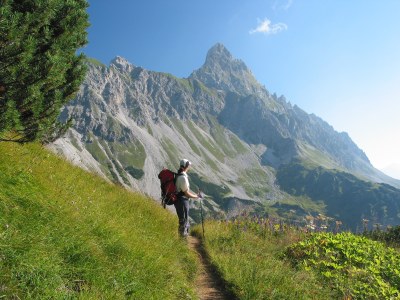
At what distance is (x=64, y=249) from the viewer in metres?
5.48

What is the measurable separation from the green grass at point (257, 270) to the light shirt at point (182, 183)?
2.42 m

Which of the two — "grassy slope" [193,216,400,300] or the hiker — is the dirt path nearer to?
"grassy slope" [193,216,400,300]

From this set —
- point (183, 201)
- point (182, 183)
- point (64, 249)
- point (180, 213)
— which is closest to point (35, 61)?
point (64, 249)

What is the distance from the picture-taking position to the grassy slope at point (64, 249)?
4430mm

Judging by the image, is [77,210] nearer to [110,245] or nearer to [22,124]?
[110,245]

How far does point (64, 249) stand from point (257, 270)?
17.8 feet

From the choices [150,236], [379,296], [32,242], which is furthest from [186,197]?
[32,242]

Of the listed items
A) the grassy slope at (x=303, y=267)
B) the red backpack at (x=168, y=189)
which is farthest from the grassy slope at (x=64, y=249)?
the red backpack at (x=168, y=189)

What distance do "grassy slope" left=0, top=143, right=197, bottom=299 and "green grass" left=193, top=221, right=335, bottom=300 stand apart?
1.34m

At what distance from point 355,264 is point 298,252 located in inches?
74.2

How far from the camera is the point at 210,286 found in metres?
9.23

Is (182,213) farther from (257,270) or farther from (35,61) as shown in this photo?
(35,61)

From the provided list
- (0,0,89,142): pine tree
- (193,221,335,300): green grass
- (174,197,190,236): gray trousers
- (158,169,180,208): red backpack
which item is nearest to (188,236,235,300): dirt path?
(193,221,335,300): green grass

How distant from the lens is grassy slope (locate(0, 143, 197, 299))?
14.5 feet
